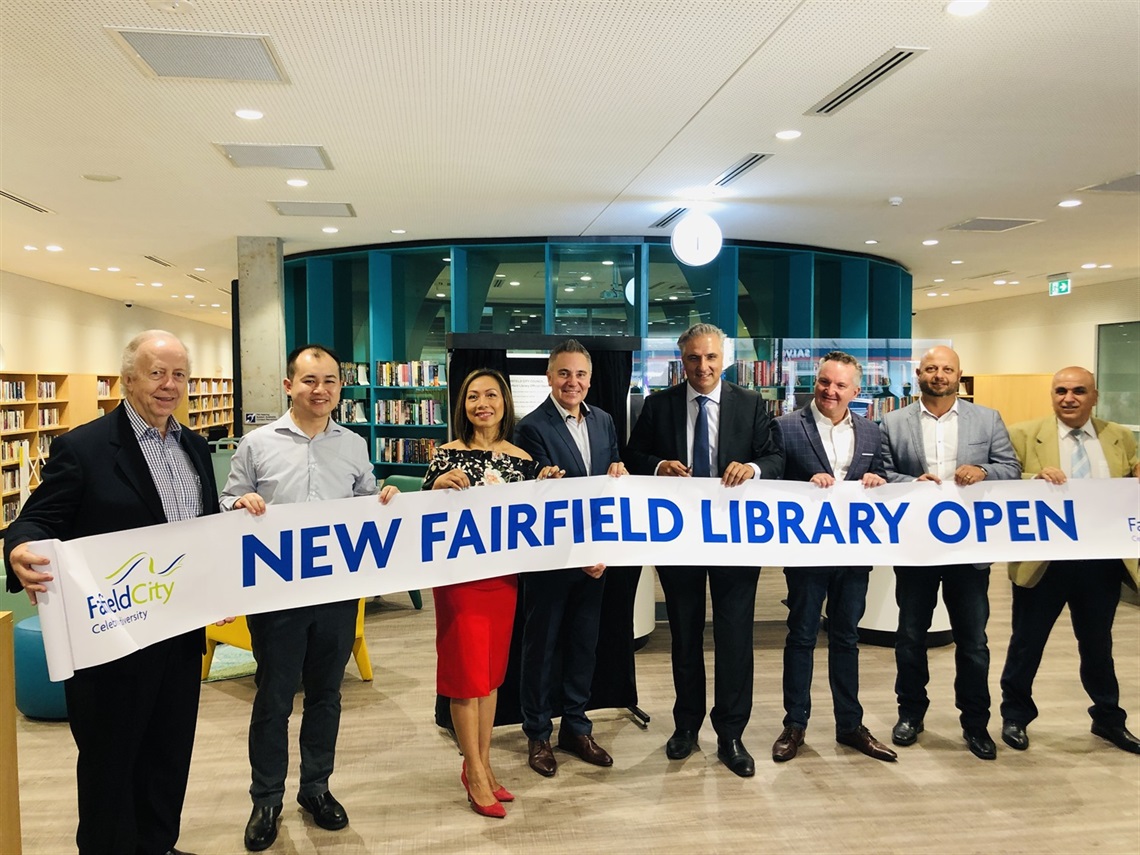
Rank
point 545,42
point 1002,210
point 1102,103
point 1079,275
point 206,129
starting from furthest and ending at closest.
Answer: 1. point 1079,275
2. point 1002,210
3. point 206,129
4. point 1102,103
5. point 545,42

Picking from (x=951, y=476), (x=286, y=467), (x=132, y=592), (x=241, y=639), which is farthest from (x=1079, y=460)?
(x=241, y=639)

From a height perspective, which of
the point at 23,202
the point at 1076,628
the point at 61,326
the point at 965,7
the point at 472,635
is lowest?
the point at 1076,628

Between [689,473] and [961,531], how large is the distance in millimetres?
1115

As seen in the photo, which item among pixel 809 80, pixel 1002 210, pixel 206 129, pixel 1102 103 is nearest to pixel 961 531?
pixel 809 80

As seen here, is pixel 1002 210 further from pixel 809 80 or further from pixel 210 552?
pixel 210 552

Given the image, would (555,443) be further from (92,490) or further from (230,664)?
(230,664)

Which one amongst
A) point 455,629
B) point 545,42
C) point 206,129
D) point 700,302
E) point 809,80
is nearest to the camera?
point 455,629

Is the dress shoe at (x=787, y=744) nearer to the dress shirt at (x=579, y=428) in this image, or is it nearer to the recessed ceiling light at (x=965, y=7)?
the dress shirt at (x=579, y=428)

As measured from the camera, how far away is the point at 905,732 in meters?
3.36

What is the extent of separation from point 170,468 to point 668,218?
6.46 metres

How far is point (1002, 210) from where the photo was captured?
7.45 m

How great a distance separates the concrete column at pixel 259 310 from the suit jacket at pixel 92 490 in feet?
22.6

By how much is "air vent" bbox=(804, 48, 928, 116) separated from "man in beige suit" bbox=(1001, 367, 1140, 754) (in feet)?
5.82

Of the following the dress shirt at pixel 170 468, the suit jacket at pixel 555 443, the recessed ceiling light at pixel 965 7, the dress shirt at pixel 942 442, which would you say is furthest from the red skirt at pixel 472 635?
the recessed ceiling light at pixel 965 7
